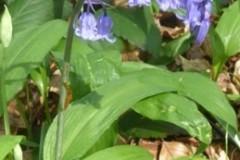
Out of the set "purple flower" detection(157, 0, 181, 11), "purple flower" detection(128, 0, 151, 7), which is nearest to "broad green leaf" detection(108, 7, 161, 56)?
"purple flower" detection(128, 0, 151, 7)

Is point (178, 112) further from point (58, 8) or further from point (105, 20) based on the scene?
point (58, 8)

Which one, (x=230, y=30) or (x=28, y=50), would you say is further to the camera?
(x=230, y=30)

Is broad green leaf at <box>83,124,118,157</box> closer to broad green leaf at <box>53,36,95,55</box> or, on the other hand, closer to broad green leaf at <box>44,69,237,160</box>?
broad green leaf at <box>44,69,237,160</box>

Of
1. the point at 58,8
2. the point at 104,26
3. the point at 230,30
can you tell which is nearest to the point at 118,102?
the point at 104,26

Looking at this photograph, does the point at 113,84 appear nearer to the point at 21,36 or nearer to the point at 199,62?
the point at 21,36

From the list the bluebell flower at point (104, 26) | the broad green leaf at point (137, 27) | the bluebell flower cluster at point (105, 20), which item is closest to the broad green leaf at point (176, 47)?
the broad green leaf at point (137, 27)

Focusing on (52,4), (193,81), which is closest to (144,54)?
(52,4)
